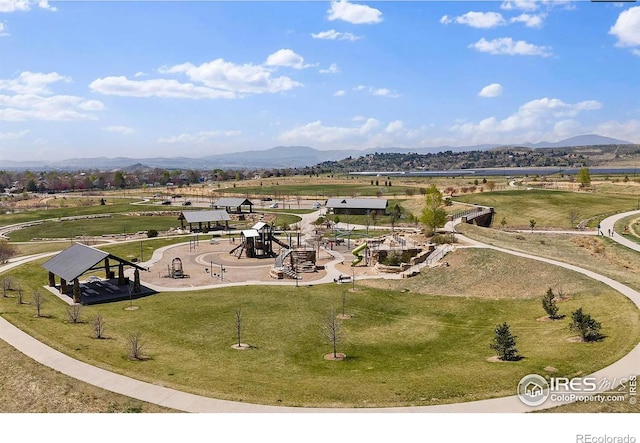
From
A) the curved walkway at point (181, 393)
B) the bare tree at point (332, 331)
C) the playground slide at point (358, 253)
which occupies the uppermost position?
the curved walkway at point (181, 393)

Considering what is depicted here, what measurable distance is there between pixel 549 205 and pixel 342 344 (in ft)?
293

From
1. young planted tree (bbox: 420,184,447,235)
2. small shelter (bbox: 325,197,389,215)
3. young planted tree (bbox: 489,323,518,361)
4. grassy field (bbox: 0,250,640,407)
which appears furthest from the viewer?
small shelter (bbox: 325,197,389,215)

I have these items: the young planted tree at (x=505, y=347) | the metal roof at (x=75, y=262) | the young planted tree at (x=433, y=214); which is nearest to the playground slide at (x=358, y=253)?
the young planted tree at (x=433, y=214)

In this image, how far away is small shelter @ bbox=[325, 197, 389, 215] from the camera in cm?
10862

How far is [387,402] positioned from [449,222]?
6351 centimetres

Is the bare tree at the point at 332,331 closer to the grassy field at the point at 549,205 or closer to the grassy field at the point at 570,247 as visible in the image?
the grassy field at the point at 570,247

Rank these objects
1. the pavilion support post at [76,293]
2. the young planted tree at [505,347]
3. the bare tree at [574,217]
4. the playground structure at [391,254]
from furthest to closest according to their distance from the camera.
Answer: the bare tree at [574,217] < the playground structure at [391,254] < the pavilion support post at [76,293] < the young planted tree at [505,347]

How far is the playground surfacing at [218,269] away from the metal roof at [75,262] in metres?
7.26

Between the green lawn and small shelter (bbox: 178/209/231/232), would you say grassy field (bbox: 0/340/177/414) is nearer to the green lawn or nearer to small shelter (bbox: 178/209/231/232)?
small shelter (bbox: 178/209/231/232)

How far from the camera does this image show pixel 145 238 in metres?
84.1

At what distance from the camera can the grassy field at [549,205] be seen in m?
94.7

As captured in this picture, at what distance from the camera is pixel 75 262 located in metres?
45.7

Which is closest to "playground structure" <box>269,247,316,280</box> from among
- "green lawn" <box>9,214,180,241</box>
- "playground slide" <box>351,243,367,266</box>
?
"playground slide" <box>351,243,367,266</box>

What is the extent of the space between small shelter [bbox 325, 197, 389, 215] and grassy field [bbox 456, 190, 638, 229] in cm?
2331
